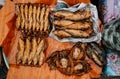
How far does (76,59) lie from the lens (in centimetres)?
459

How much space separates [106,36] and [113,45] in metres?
0.18

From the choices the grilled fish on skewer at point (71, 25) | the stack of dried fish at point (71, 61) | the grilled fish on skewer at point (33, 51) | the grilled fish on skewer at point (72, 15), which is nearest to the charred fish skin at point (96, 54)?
the stack of dried fish at point (71, 61)

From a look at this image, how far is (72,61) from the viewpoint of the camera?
14.9 ft

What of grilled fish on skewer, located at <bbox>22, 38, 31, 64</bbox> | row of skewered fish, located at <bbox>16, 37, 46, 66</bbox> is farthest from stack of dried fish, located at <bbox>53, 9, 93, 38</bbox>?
grilled fish on skewer, located at <bbox>22, 38, 31, 64</bbox>

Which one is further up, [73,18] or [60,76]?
[73,18]

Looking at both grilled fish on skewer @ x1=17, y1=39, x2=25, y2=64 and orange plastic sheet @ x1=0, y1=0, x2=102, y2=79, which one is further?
grilled fish on skewer @ x1=17, y1=39, x2=25, y2=64

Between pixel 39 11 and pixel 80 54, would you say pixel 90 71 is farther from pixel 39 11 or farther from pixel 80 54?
pixel 39 11

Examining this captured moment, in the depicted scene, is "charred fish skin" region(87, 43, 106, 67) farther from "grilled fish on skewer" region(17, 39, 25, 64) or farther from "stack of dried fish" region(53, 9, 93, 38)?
"grilled fish on skewer" region(17, 39, 25, 64)

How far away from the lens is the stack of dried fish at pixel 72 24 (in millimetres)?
4738

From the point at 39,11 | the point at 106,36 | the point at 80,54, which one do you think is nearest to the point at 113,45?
the point at 106,36

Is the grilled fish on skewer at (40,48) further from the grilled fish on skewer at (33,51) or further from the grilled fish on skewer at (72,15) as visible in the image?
the grilled fish on skewer at (72,15)

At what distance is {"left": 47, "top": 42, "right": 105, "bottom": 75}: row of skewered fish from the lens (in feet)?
14.6

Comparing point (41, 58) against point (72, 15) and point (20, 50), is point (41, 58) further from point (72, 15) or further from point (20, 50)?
point (72, 15)

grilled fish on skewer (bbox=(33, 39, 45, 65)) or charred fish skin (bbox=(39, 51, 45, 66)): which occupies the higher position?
grilled fish on skewer (bbox=(33, 39, 45, 65))
